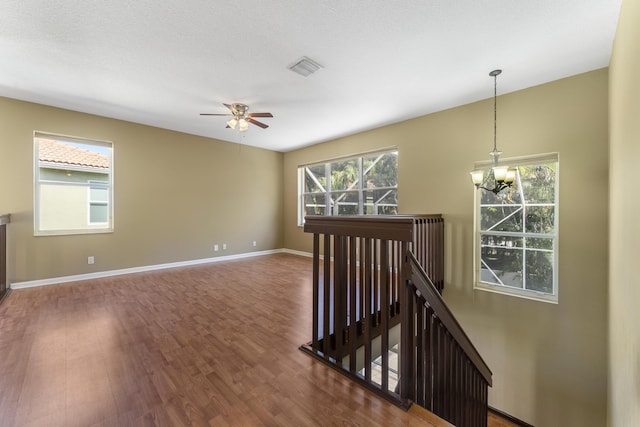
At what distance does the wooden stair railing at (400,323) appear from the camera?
5.38 ft

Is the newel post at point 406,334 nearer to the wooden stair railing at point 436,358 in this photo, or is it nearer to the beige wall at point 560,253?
the wooden stair railing at point 436,358

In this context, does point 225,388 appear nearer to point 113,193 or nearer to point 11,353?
point 11,353

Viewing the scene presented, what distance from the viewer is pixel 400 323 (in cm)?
180

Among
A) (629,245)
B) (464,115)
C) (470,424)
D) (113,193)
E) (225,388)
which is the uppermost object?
(464,115)

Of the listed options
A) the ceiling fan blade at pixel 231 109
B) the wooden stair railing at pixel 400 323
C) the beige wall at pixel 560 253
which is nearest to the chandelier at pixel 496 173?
the beige wall at pixel 560 253

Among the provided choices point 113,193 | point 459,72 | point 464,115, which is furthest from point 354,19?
point 113,193

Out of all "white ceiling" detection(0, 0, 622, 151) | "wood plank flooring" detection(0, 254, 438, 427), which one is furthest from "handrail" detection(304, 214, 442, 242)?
"white ceiling" detection(0, 0, 622, 151)

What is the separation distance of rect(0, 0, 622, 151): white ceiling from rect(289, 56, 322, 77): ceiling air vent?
88 mm

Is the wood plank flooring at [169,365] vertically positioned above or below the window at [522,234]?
below

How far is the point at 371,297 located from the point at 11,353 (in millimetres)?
2912

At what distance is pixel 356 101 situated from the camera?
3848mm

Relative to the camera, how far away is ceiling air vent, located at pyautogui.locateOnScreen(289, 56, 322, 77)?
9.16ft

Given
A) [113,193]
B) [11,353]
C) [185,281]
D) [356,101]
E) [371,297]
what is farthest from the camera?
[113,193]

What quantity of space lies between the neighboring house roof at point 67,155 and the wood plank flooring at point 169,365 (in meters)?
2.05
